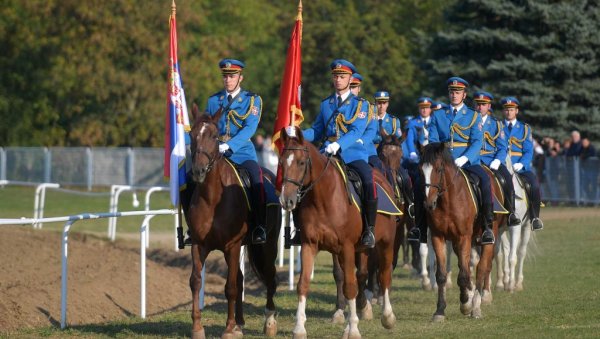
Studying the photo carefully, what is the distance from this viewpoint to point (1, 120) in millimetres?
60062

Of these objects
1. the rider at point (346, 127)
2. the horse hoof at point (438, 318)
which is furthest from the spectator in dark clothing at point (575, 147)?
the rider at point (346, 127)

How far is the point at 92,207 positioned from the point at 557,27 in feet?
57.5

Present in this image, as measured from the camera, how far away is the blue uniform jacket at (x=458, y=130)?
17.2 m

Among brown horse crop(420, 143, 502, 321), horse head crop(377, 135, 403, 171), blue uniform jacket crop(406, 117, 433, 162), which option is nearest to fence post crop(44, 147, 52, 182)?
blue uniform jacket crop(406, 117, 433, 162)

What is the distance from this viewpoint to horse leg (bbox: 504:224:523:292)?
19734 mm

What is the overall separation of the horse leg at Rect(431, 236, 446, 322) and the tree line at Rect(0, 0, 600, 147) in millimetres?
27766

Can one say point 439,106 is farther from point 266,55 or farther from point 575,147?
point 266,55

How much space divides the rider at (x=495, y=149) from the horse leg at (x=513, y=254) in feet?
5.22

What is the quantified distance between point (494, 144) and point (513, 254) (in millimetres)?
2358

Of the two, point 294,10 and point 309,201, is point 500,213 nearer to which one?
point 309,201

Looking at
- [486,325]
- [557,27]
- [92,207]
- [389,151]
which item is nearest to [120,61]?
[92,207]

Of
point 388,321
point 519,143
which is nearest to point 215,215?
point 388,321

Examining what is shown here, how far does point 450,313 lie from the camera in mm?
16641

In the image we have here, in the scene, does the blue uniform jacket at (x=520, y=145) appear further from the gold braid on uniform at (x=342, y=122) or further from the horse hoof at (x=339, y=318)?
the gold braid on uniform at (x=342, y=122)
